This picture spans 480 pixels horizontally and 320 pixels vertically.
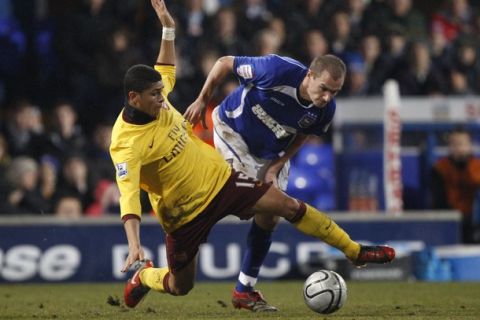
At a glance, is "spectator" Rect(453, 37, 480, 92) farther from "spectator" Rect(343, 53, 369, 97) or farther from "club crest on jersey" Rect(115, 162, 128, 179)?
"club crest on jersey" Rect(115, 162, 128, 179)

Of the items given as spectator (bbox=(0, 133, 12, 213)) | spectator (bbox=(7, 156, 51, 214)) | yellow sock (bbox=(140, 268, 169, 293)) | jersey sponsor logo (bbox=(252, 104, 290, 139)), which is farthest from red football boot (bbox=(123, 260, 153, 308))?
spectator (bbox=(0, 133, 12, 213))

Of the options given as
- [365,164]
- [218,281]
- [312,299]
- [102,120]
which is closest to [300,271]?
[218,281]

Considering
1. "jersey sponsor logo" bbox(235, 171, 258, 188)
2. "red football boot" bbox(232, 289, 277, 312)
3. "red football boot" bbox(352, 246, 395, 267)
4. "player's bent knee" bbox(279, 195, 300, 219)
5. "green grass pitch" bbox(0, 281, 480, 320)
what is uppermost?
"jersey sponsor logo" bbox(235, 171, 258, 188)

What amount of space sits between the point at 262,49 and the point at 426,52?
2700mm

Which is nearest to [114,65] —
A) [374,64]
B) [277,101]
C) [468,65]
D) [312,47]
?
[312,47]

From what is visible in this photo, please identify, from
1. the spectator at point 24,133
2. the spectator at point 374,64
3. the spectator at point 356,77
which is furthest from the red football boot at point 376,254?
the spectator at point 374,64

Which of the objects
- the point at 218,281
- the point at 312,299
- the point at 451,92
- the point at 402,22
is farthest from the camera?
the point at 402,22

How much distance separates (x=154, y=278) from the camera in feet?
28.8

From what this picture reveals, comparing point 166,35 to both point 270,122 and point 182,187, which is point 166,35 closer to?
point 270,122

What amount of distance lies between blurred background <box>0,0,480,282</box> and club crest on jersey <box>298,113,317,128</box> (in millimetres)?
4307

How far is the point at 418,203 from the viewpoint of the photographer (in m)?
15.1

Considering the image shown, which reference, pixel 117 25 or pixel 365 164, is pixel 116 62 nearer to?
pixel 117 25

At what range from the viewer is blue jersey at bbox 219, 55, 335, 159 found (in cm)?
911

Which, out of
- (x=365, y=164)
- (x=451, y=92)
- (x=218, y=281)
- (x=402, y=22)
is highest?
(x=402, y=22)
